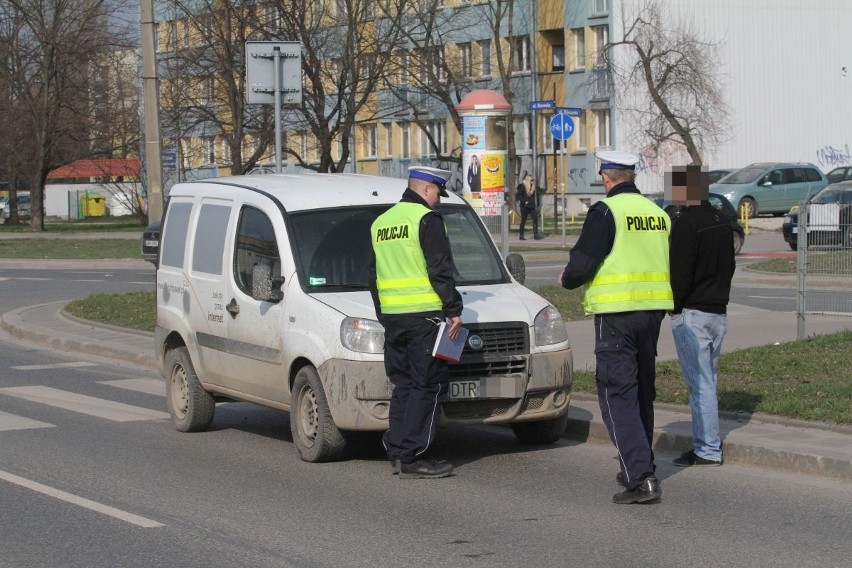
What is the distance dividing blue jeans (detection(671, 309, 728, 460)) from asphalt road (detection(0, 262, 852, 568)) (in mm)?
258

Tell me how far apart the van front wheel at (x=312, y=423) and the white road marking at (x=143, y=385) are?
4321 millimetres

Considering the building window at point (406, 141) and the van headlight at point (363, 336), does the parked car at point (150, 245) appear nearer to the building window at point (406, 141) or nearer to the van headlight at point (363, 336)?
the van headlight at point (363, 336)

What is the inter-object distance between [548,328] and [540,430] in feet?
2.99

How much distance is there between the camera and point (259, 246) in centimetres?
1012

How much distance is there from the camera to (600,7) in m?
57.5

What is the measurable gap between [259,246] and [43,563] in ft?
12.7

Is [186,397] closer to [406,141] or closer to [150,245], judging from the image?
[150,245]

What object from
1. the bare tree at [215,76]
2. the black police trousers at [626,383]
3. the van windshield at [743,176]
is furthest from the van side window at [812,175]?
the black police trousers at [626,383]

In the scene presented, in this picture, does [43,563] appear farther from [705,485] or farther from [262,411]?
[262,411]

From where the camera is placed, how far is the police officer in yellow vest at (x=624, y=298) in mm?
7869

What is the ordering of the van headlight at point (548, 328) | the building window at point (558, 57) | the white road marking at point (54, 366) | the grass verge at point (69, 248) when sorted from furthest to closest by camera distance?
the building window at point (558, 57), the grass verge at point (69, 248), the white road marking at point (54, 366), the van headlight at point (548, 328)

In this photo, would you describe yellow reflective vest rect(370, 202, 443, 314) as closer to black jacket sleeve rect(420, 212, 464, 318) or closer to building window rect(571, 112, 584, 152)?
black jacket sleeve rect(420, 212, 464, 318)

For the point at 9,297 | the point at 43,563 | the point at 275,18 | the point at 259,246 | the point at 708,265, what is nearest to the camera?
the point at 43,563

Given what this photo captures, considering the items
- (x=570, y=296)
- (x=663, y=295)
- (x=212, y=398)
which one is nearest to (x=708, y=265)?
(x=663, y=295)
